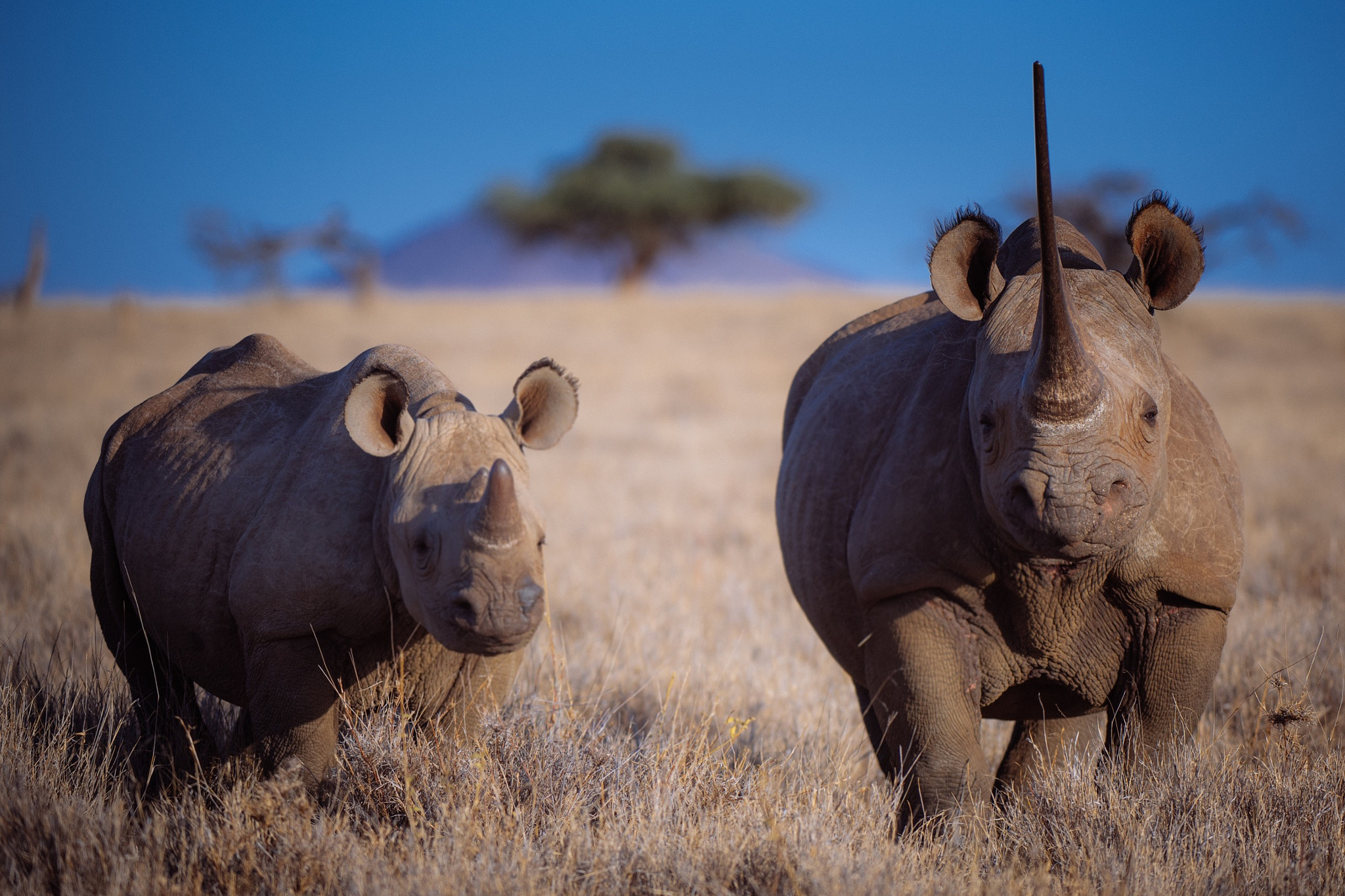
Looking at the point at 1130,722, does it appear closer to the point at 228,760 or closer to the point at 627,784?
the point at 627,784

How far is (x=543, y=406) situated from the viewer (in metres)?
3.56

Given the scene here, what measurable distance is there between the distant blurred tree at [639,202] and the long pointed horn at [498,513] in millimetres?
42377

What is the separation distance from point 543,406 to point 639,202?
139 ft

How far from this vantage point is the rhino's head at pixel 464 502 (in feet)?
9.46

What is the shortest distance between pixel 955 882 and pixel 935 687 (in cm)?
55

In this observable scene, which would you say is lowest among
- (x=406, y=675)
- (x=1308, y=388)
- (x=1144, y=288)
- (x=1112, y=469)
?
(x=406, y=675)

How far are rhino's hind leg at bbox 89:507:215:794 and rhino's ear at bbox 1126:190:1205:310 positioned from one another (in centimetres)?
356

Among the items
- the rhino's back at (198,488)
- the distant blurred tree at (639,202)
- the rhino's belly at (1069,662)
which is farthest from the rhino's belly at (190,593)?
the distant blurred tree at (639,202)

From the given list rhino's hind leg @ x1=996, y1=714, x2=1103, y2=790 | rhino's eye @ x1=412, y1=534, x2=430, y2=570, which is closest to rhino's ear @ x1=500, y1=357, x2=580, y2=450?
rhino's eye @ x1=412, y1=534, x2=430, y2=570

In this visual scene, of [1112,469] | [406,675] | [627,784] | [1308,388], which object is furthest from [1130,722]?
[1308,388]

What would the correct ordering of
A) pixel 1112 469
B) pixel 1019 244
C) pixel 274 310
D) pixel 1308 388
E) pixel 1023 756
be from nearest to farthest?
pixel 1112 469, pixel 1019 244, pixel 1023 756, pixel 1308 388, pixel 274 310

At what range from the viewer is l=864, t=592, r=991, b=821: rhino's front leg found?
3.22m

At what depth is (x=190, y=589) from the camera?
12.1ft

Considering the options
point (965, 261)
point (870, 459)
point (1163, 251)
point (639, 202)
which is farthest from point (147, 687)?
point (639, 202)
